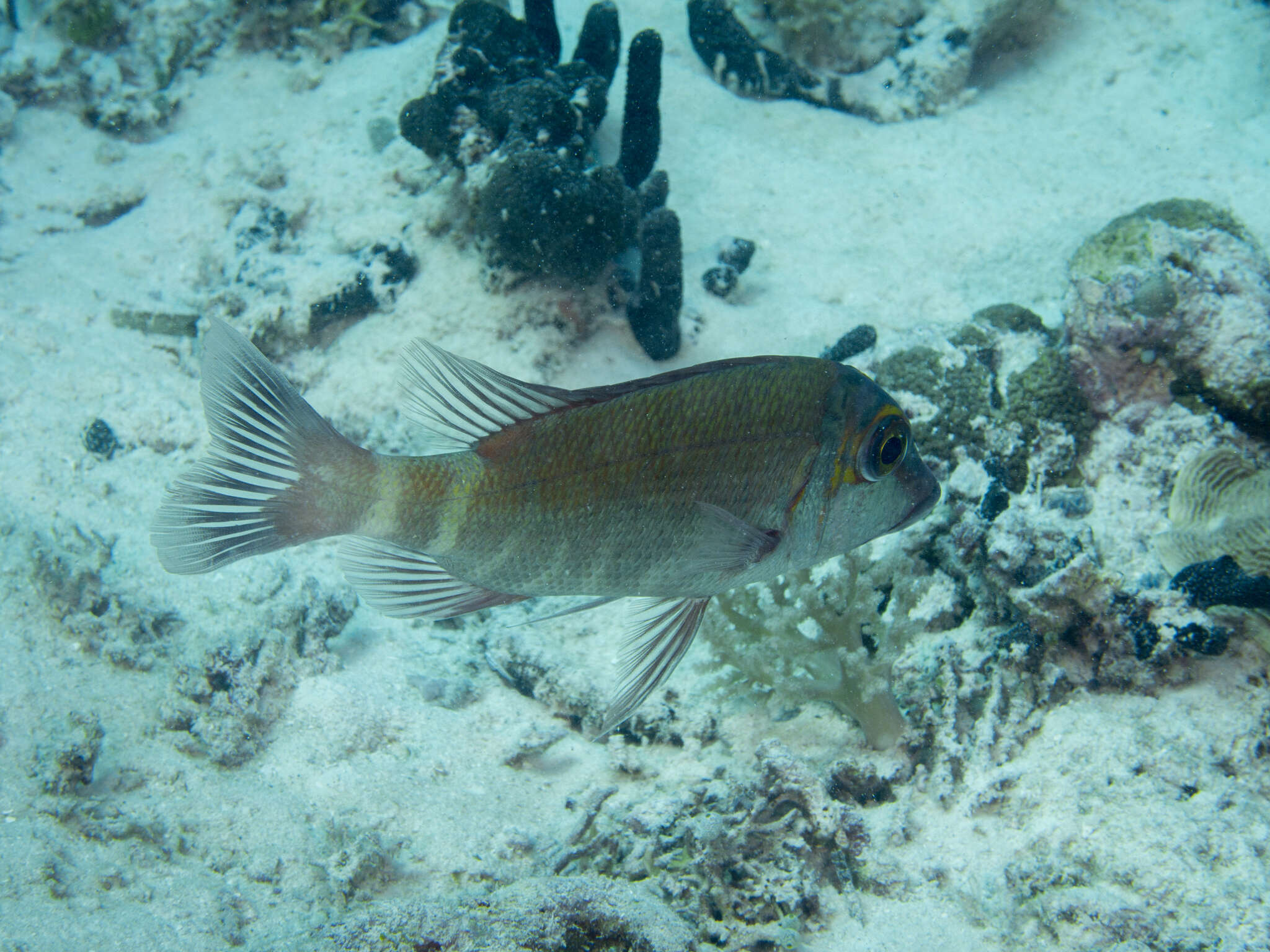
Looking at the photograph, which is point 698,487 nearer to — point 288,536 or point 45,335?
point 288,536

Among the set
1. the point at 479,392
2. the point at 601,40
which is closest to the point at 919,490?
the point at 479,392

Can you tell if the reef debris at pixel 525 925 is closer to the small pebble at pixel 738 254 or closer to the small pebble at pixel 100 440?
the small pebble at pixel 100 440

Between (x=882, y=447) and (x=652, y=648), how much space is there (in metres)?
1.05

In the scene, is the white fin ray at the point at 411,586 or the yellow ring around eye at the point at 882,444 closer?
the yellow ring around eye at the point at 882,444

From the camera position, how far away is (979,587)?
3.16 meters

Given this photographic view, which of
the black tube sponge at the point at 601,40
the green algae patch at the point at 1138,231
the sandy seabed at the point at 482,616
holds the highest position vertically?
the green algae patch at the point at 1138,231

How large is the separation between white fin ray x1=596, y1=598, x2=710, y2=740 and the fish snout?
78 cm

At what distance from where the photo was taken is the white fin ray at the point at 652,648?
2.33 metres

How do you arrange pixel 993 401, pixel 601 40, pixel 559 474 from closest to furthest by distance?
pixel 559 474 < pixel 993 401 < pixel 601 40

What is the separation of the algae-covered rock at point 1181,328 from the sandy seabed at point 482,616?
0.26 metres

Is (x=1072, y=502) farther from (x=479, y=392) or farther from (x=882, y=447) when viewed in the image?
(x=479, y=392)

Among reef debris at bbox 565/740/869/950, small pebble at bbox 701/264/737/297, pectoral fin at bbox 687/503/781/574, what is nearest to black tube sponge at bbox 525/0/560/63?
small pebble at bbox 701/264/737/297

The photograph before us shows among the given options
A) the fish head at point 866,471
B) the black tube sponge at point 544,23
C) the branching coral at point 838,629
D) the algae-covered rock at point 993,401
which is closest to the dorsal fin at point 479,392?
the fish head at point 866,471

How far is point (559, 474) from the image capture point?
2086 millimetres
